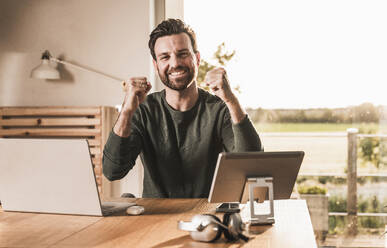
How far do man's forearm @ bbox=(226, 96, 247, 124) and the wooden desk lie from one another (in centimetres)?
43

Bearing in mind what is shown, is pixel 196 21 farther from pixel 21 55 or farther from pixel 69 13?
pixel 21 55

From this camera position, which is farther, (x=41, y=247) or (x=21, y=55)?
(x=21, y=55)

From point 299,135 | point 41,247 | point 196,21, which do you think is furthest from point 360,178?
point 41,247

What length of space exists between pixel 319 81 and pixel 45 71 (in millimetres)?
1929

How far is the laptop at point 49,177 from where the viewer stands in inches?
67.6

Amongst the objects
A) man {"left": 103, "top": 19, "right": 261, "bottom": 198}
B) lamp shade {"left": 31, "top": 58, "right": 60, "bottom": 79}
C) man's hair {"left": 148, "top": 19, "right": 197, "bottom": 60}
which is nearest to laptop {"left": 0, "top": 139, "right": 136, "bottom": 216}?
man {"left": 103, "top": 19, "right": 261, "bottom": 198}

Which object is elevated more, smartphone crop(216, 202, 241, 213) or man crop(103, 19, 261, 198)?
man crop(103, 19, 261, 198)

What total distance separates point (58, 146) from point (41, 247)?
398 millimetres

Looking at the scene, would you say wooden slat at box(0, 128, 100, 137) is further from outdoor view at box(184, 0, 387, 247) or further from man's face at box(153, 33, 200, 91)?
man's face at box(153, 33, 200, 91)

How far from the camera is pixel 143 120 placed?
2469 millimetres

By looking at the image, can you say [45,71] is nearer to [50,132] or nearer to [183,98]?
[50,132]

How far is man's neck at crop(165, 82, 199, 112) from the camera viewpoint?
2.46 metres

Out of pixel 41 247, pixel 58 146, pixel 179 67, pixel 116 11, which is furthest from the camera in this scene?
pixel 116 11

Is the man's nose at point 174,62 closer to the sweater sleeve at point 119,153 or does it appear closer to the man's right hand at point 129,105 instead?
the man's right hand at point 129,105
